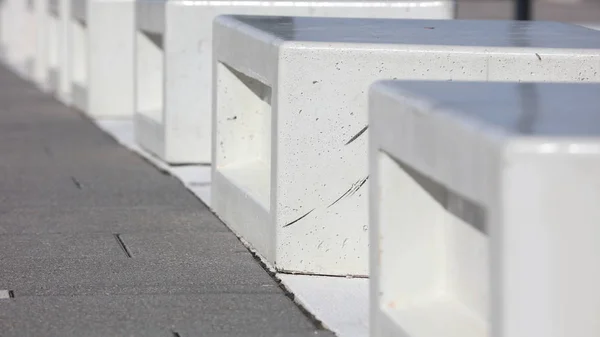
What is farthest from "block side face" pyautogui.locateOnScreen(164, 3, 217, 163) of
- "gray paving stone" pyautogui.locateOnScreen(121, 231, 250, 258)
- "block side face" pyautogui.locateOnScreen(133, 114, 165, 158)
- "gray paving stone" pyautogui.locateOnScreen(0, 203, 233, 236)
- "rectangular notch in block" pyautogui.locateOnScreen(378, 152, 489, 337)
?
"rectangular notch in block" pyautogui.locateOnScreen(378, 152, 489, 337)

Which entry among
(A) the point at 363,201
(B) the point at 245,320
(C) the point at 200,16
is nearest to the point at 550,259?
(B) the point at 245,320

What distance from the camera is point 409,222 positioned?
4312mm

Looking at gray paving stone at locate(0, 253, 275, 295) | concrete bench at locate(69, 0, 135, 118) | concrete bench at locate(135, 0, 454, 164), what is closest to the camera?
gray paving stone at locate(0, 253, 275, 295)

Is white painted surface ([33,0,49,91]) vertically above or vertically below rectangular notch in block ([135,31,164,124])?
below

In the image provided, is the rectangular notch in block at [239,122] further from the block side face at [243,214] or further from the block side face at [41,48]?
the block side face at [41,48]

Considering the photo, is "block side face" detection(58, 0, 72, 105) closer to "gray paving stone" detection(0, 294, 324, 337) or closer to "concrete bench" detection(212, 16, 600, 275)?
"concrete bench" detection(212, 16, 600, 275)

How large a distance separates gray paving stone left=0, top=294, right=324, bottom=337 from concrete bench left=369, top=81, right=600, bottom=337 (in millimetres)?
545

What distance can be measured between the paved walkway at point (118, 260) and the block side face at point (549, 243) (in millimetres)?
1454

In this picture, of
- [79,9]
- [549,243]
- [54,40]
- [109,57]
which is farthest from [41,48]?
[549,243]

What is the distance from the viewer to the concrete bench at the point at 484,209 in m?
3.33

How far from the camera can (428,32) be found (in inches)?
251

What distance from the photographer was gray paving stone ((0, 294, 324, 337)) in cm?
472

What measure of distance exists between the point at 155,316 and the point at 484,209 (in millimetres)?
1550

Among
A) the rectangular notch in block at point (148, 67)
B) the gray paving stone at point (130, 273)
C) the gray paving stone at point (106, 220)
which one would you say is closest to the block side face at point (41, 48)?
the rectangular notch in block at point (148, 67)
